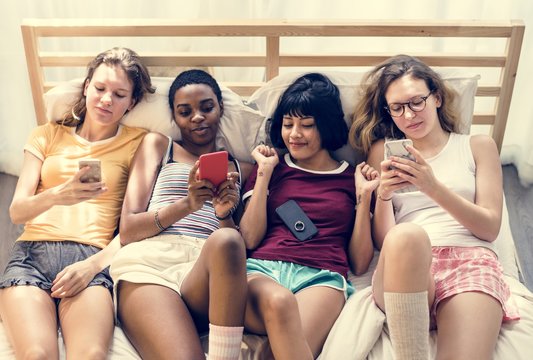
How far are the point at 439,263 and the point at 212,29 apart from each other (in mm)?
1113

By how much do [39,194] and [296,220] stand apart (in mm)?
724

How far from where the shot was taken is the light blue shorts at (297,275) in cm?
160

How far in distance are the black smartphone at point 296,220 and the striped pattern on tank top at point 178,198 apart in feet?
0.68

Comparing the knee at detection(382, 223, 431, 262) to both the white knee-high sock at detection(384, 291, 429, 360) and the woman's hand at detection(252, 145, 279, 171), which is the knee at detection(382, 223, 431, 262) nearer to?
the white knee-high sock at detection(384, 291, 429, 360)

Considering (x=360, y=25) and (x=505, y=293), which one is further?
(x=360, y=25)

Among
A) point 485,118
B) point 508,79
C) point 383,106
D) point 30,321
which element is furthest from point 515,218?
point 30,321

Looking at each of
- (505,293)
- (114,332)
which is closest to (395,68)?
(505,293)

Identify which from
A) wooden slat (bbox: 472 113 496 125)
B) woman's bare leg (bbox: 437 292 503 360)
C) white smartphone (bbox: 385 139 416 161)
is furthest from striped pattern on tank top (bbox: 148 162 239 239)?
wooden slat (bbox: 472 113 496 125)

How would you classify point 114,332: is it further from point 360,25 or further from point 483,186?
point 360,25

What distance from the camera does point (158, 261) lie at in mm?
1630

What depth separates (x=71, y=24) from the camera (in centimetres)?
213

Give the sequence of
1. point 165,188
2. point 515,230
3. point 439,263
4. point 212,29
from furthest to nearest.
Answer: point 515,230
point 212,29
point 165,188
point 439,263

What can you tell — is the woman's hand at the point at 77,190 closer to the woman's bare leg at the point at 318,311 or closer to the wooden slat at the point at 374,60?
the woman's bare leg at the point at 318,311

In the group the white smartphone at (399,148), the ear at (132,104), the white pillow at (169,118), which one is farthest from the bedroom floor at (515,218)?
the white smartphone at (399,148)
